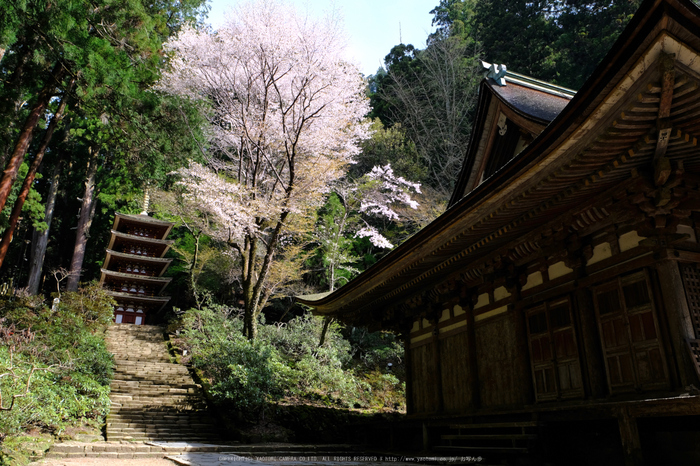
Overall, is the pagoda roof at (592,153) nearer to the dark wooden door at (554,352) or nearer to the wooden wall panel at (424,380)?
the dark wooden door at (554,352)

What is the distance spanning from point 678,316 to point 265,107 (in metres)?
13.0

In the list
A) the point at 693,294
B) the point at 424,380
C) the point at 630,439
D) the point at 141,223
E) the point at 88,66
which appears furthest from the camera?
the point at 141,223

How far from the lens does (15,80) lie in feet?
38.0

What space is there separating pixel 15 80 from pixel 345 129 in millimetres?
10717

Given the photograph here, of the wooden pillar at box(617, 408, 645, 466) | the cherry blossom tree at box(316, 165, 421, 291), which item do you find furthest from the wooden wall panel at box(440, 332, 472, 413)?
the cherry blossom tree at box(316, 165, 421, 291)

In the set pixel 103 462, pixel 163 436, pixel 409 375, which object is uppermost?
pixel 409 375

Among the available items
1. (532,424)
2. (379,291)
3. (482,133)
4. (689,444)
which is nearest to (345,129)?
(482,133)

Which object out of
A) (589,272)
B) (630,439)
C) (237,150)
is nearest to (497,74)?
(589,272)

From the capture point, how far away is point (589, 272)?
572 cm

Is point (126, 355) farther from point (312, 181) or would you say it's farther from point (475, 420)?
point (475, 420)

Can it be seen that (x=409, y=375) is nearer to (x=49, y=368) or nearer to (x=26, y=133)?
(x=49, y=368)

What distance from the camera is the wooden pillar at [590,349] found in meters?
5.39

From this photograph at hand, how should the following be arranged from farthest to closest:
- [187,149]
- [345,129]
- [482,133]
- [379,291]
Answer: [345,129] → [187,149] → [482,133] → [379,291]

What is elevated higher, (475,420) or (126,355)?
(126,355)
